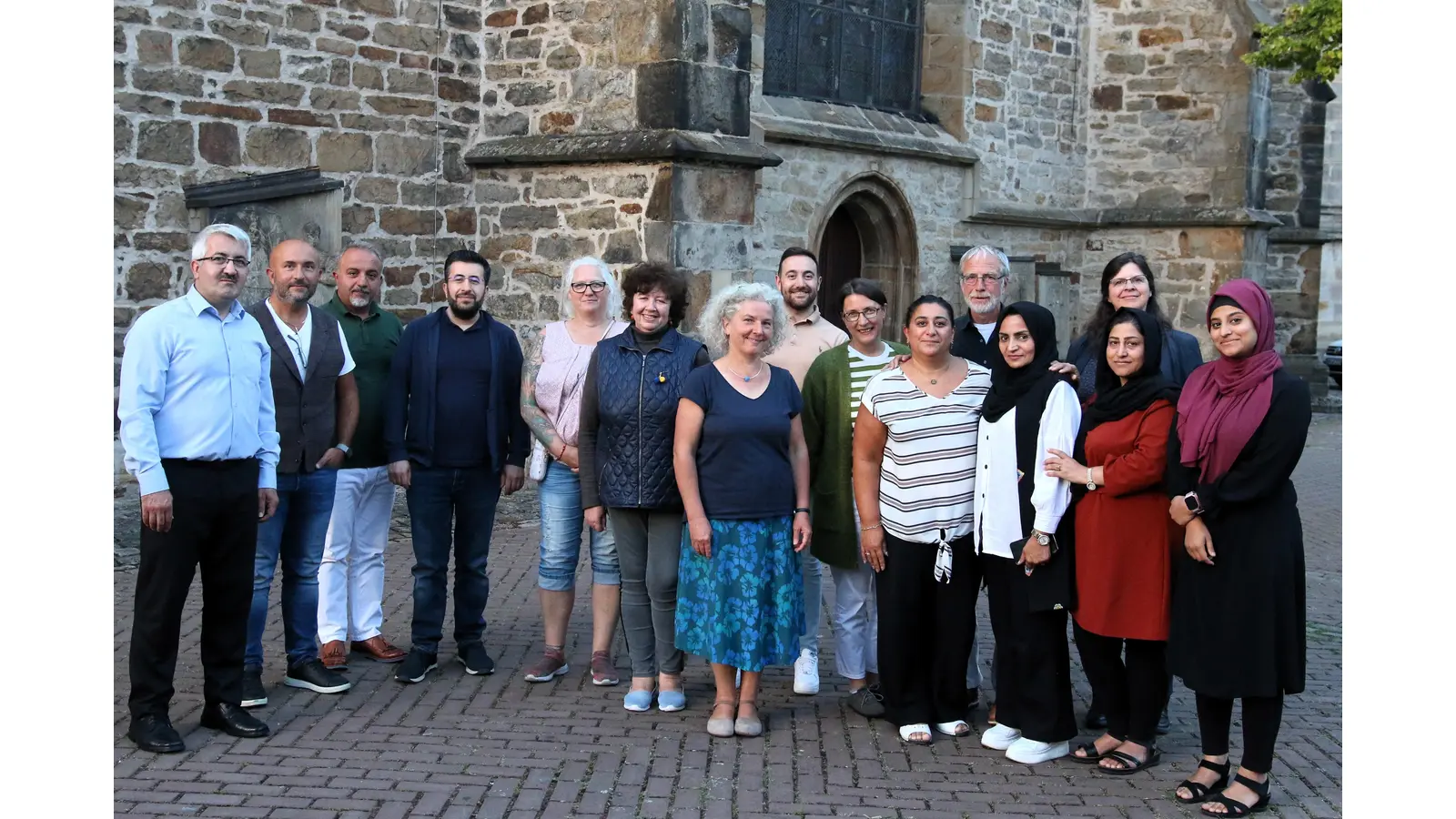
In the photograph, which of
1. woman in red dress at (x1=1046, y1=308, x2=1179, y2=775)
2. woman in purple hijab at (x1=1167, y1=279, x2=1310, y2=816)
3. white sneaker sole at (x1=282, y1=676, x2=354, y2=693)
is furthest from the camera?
white sneaker sole at (x1=282, y1=676, x2=354, y2=693)

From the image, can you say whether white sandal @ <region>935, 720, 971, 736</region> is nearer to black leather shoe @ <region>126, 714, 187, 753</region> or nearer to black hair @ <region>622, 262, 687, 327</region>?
black hair @ <region>622, 262, 687, 327</region>

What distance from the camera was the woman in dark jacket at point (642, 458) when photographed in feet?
19.3

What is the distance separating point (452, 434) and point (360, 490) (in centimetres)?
56

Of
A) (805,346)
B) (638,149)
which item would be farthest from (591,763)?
(638,149)

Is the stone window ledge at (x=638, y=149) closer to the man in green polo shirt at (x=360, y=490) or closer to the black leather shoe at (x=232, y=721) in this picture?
the man in green polo shirt at (x=360, y=490)

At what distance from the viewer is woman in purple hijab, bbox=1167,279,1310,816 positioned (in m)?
4.78

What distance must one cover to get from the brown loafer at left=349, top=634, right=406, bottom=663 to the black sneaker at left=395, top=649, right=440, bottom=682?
0.30m

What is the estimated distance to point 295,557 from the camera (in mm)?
6168

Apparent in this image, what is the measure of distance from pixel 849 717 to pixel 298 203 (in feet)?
20.5

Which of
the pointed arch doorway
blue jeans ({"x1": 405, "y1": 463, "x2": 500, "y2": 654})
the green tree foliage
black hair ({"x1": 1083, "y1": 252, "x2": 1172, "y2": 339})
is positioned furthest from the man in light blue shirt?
the green tree foliage

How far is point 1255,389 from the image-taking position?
4.80 m

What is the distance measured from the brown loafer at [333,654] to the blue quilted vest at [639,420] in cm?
153

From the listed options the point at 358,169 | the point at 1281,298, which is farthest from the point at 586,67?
the point at 1281,298

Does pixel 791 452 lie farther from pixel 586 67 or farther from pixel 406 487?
pixel 586 67
